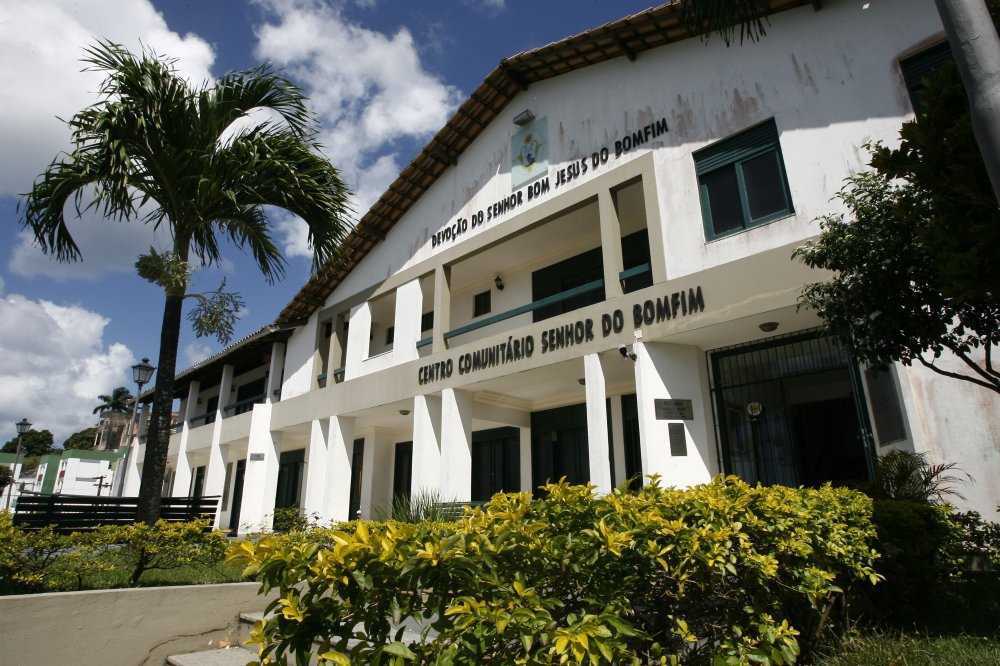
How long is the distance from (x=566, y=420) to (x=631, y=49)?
8.25 metres

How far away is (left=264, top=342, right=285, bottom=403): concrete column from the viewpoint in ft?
65.5

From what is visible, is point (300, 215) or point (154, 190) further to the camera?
point (300, 215)

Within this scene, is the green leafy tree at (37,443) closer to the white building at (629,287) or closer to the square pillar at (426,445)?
the white building at (629,287)

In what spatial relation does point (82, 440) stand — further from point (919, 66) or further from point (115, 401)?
point (919, 66)

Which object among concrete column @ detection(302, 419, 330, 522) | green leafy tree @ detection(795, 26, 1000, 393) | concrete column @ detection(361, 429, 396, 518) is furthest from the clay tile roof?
green leafy tree @ detection(795, 26, 1000, 393)

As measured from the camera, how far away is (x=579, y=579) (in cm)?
288

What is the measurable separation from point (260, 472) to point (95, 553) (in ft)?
42.2

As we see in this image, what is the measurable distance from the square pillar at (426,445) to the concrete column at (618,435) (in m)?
3.87

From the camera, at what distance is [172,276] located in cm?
852

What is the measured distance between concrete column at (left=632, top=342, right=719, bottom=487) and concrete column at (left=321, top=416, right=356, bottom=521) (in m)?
9.66

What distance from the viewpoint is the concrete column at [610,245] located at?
10.6m

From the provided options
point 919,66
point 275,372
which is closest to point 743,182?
point 919,66

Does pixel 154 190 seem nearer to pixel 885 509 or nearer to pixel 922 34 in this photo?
pixel 885 509

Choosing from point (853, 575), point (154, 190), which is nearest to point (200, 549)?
point (154, 190)
